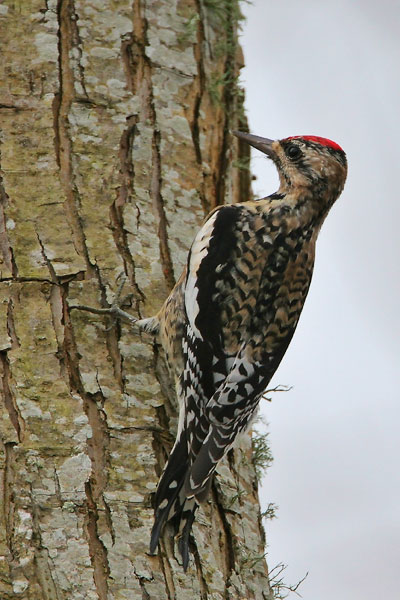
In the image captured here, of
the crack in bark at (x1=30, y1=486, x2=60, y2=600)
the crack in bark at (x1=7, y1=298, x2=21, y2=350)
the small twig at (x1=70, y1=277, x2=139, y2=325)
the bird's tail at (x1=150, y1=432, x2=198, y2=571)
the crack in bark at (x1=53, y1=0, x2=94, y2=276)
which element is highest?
the crack in bark at (x1=53, y1=0, x2=94, y2=276)

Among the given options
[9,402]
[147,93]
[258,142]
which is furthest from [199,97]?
[9,402]

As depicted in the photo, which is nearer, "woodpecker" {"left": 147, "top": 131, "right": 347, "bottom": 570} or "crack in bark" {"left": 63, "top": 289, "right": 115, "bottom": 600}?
"crack in bark" {"left": 63, "top": 289, "right": 115, "bottom": 600}

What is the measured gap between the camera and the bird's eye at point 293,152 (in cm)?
404

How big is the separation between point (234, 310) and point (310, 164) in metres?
0.92

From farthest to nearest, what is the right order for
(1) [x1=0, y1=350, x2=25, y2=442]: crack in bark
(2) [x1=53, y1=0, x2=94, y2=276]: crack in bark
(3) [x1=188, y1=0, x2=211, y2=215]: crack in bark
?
(3) [x1=188, y1=0, x2=211, y2=215]: crack in bark → (2) [x1=53, y1=0, x2=94, y2=276]: crack in bark → (1) [x1=0, y1=350, x2=25, y2=442]: crack in bark

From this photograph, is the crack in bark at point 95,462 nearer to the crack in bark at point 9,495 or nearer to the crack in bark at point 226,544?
the crack in bark at point 9,495

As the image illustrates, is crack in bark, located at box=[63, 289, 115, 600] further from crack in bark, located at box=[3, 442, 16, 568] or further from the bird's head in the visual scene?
the bird's head

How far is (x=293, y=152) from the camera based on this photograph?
4055 millimetres

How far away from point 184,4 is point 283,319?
1.55m

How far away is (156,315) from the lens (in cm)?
336

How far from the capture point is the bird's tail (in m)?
2.80

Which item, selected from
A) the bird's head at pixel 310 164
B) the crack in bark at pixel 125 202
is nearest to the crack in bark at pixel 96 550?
the crack in bark at pixel 125 202

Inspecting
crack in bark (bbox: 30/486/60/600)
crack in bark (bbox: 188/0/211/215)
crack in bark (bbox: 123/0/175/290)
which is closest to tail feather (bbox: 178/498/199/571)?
crack in bark (bbox: 30/486/60/600)

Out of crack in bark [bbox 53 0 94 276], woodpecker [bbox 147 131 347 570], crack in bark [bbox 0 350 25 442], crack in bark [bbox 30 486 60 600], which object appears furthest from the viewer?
crack in bark [bbox 53 0 94 276]
